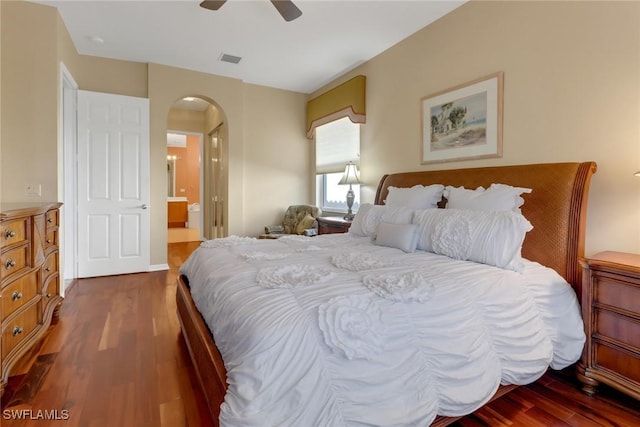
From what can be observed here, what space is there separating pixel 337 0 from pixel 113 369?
3.36m

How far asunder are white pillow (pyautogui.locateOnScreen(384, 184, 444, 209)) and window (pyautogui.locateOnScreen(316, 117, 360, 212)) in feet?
4.96

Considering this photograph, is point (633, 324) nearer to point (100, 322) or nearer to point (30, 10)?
point (100, 322)

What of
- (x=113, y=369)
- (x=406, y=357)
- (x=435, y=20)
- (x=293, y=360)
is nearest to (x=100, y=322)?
(x=113, y=369)

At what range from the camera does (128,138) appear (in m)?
4.27

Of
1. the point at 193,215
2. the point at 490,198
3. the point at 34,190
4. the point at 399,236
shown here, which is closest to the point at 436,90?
the point at 490,198

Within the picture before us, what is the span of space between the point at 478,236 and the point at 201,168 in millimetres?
6199

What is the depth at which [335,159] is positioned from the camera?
495cm

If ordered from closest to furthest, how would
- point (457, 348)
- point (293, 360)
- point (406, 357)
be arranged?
point (293, 360) < point (406, 357) < point (457, 348)

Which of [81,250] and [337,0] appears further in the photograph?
[81,250]

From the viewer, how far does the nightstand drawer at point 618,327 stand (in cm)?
167

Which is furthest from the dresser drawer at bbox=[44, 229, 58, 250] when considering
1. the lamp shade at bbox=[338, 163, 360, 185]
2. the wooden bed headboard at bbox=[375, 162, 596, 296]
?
the wooden bed headboard at bbox=[375, 162, 596, 296]

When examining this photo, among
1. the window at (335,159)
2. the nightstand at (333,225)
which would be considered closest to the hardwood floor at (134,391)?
the nightstand at (333,225)

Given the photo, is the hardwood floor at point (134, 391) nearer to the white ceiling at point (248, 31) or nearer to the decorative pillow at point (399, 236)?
the decorative pillow at point (399, 236)

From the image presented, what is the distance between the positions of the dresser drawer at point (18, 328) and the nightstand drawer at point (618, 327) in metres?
3.34
